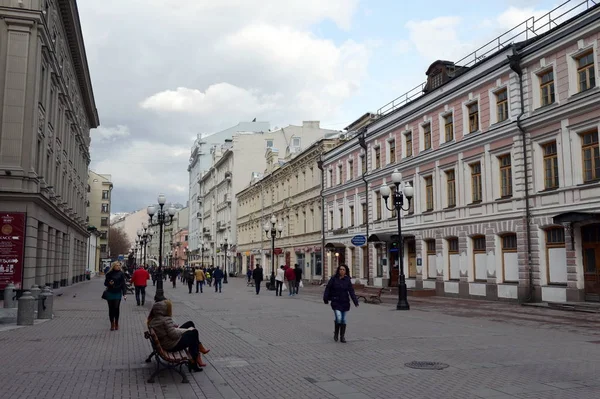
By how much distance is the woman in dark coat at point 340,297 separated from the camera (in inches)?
480

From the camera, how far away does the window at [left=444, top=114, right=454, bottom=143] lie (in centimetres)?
2802

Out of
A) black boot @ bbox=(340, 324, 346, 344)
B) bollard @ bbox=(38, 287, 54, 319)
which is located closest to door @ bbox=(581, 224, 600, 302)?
black boot @ bbox=(340, 324, 346, 344)

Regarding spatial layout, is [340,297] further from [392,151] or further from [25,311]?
[392,151]

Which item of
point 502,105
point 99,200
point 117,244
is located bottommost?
point 117,244

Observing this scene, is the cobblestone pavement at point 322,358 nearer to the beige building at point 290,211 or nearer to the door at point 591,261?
the door at point 591,261

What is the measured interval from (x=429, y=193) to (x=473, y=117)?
17.6 feet

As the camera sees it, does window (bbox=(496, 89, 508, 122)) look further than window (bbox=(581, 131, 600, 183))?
Yes

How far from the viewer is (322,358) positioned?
33.0ft

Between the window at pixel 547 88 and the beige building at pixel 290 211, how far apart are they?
74.5 ft

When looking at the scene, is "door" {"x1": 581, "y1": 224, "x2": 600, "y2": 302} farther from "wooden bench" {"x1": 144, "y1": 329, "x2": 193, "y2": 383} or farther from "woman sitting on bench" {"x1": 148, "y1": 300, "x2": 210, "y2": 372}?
"wooden bench" {"x1": 144, "y1": 329, "x2": 193, "y2": 383}

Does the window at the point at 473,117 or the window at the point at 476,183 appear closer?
the window at the point at 476,183

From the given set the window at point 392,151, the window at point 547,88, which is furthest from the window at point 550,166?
the window at point 392,151

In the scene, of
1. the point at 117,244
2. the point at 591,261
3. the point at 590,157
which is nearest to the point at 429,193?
the point at 590,157

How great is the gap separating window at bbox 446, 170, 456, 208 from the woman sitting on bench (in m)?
21.4
